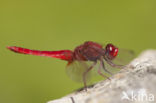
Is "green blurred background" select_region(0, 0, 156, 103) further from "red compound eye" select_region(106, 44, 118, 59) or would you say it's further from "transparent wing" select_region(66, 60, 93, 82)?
"red compound eye" select_region(106, 44, 118, 59)

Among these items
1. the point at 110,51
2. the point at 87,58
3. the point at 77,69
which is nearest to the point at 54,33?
the point at 77,69

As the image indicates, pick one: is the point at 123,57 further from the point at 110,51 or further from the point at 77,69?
the point at 77,69

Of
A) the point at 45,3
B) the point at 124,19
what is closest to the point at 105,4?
the point at 124,19

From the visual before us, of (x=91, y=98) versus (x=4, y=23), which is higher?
(x=4, y=23)

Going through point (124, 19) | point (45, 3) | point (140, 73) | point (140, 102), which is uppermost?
point (45, 3)

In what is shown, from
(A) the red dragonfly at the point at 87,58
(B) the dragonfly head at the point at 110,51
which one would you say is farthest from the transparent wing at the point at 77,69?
(B) the dragonfly head at the point at 110,51

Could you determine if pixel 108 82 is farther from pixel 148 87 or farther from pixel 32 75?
pixel 32 75
